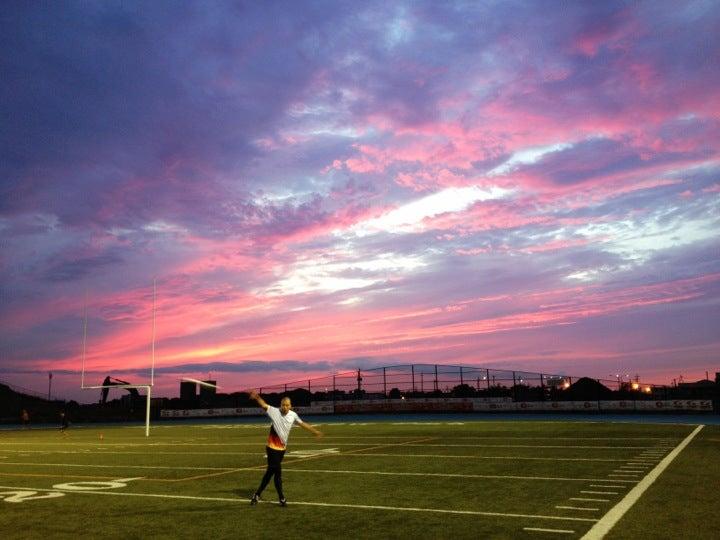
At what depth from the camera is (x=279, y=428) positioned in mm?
9953

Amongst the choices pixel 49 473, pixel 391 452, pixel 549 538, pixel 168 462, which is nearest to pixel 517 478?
pixel 549 538

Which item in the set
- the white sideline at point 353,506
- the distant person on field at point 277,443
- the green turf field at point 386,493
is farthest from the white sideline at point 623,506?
the distant person on field at point 277,443

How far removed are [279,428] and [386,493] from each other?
2.46 metres

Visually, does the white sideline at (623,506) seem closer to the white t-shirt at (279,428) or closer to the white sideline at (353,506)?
the white sideline at (353,506)

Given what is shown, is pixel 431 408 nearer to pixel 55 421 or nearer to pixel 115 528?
pixel 55 421

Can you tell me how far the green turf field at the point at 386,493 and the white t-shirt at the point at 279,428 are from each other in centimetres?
98

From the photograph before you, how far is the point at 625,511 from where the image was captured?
8859 mm

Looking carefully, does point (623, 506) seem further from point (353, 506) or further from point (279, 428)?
point (279, 428)

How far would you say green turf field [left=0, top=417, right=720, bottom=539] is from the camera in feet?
27.0

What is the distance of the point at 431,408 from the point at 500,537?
43.3 m

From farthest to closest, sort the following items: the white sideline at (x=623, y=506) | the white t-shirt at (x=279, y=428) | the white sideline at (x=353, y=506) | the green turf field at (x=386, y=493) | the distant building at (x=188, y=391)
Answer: the distant building at (x=188, y=391), the white t-shirt at (x=279, y=428), the white sideline at (x=353, y=506), the green turf field at (x=386, y=493), the white sideline at (x=623, y=506)

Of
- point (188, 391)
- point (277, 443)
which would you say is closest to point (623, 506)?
point (277, 443)

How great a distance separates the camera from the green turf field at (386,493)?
27.0 ft

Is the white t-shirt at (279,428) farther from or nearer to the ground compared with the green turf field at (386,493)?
farther from the ground
